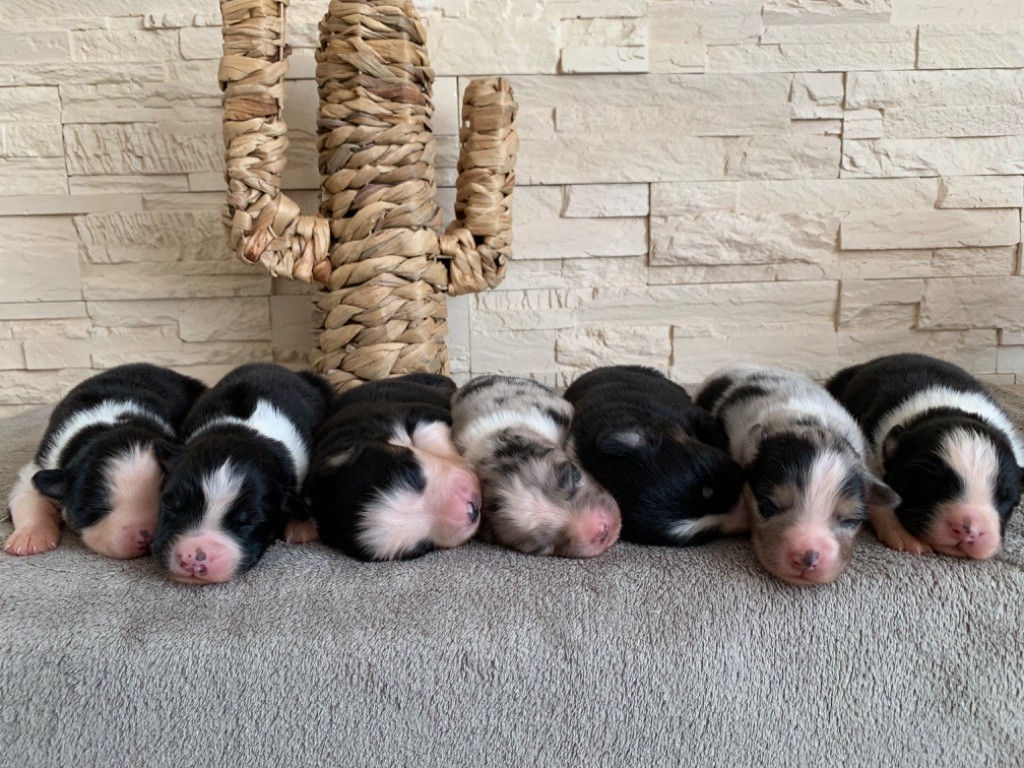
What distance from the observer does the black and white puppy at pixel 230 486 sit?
4.92 ft

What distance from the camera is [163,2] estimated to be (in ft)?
Result: 9.39

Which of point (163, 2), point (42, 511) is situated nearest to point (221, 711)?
point (42, 511)

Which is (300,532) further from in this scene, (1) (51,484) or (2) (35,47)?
(2) (35,47)

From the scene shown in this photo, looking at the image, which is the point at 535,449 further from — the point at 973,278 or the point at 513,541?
the point at 973,278

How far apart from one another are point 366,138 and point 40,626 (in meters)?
1.74

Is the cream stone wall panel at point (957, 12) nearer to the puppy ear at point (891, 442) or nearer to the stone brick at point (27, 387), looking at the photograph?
the puppy ear at point (891, 442)

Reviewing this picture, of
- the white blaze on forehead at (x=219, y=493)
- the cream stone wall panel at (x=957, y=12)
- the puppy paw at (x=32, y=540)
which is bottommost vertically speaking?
the puppy paw at (x=32, y=540)

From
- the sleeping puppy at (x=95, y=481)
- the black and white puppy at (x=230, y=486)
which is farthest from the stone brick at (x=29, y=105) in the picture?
the black and white puppy at (x=230, y=486)

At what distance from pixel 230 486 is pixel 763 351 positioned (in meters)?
2.35

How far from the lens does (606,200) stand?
3.03 meters

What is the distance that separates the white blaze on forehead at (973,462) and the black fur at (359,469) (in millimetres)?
1143

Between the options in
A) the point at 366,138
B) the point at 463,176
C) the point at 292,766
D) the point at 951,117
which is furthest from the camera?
the point at 951,117

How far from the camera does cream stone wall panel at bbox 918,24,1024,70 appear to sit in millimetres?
2887

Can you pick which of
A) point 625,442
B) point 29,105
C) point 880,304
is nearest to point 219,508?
point 625,442
